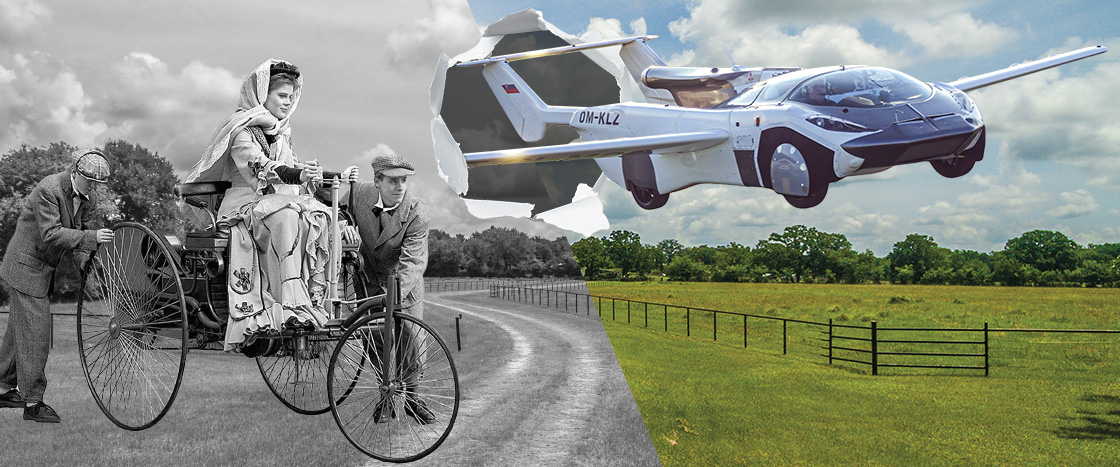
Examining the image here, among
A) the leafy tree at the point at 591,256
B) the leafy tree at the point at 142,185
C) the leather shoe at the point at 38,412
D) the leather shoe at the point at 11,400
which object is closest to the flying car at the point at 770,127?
the leafy tree at the point at 591,256

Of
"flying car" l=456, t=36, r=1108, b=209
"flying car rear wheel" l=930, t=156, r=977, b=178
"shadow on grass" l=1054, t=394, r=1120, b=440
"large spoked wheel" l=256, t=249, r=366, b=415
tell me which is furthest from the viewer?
"shadow on grass" l=1054, t=394, r=1120, b=440

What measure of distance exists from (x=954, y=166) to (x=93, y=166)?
5219mm

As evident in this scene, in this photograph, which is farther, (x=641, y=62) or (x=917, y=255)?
(x=641, y=62)

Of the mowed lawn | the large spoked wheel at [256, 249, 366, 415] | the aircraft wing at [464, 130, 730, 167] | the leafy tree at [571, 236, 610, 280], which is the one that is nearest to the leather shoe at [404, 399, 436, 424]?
the large spoked wheel at [256, 249, 366, 415]

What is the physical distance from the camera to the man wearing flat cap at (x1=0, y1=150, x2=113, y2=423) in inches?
187

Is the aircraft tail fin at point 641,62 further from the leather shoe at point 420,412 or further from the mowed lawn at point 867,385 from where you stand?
the leather shoe at point 420,412

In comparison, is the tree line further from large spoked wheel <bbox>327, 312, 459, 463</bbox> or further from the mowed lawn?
large spoked wheel <bbox>327, 312, 459, 463</bbox>

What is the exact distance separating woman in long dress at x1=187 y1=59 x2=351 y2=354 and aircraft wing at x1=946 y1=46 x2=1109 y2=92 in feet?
12.8

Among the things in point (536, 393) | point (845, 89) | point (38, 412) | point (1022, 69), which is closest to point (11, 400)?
point (38, 412)

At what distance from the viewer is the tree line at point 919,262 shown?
195 inches

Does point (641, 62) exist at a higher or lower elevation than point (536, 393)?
higher

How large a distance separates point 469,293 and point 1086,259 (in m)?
4.45

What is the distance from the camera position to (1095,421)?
15.5ft

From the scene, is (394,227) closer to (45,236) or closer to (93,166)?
(93,166)
